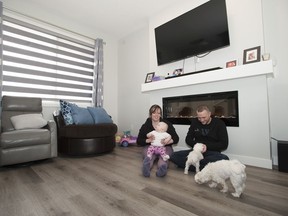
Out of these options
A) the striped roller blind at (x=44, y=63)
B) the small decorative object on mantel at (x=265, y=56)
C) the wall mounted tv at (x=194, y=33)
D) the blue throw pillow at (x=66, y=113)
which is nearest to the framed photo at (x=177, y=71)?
the wall mounted tv at (x=194, y=33)

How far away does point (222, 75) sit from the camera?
2051 mm

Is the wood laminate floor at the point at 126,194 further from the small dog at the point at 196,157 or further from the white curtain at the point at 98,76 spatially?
the white curtain at the point at 98,76

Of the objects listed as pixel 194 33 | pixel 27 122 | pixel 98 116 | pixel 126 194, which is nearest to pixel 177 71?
pixel 194 33

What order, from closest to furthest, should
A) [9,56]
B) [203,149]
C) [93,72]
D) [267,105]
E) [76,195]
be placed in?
1. [76,195]
2. [203,149]
3. [267,105]
4. [9,56]
5. [93,72]

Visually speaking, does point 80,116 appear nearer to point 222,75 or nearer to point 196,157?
point 196,157

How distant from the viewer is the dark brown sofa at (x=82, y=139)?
2354 millimetres

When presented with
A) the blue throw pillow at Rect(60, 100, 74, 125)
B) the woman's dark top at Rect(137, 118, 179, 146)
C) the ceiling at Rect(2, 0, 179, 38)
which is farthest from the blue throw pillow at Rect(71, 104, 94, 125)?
the ceiling at Rect(2, 0, 179, 38)

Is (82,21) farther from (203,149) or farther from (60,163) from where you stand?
(203,149)

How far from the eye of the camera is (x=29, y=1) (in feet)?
9.43

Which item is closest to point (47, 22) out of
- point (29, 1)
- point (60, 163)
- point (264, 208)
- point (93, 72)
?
point (29, 1)

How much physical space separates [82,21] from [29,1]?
3.09 ft

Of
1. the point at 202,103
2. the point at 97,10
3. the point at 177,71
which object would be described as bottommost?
the point at 202,103

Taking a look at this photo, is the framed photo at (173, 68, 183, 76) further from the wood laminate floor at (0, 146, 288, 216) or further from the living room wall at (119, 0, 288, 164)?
the wood laminate floor at (0, 146, 288, 216)

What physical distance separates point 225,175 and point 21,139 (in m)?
2.21
